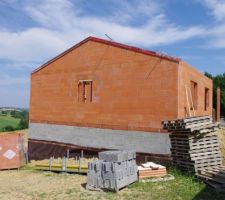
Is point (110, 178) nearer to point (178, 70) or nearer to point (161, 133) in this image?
point (161, 133)

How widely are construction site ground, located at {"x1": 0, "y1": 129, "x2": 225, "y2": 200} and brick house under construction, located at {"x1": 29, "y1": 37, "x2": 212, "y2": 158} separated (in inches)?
115

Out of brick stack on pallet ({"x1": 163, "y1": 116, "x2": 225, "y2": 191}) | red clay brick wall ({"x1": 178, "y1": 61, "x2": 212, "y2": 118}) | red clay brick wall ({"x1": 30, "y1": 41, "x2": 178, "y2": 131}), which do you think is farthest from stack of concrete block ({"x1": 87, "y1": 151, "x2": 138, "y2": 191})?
red clay brick wall ({"x1": 178, "y1": 61, "x2": 212, "y2": 118})

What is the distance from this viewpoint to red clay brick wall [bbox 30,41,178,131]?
46.3 feet

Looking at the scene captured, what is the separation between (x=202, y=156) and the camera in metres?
11.5

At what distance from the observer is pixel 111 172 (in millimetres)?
10281

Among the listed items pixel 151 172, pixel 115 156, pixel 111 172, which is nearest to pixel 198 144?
pixel 151 172

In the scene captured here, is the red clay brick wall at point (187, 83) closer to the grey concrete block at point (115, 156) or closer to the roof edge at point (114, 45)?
the roof edge at point (114, 45)

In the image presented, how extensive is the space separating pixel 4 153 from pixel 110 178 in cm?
646

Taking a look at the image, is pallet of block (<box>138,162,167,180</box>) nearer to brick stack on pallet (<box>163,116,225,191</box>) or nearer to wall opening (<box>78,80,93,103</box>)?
brick stack on pallet (<box>163,116,225,191</box>)

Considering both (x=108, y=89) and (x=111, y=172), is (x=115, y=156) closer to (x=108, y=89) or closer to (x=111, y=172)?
(x=111, y=172)

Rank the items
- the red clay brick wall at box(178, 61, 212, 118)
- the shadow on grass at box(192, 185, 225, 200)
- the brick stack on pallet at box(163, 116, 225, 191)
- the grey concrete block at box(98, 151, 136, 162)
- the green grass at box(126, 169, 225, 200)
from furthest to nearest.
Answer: the red clay brick wall at box(178, 61, 212, 118), the brick stack on pallet at box(163, 116, 225, 191), the grey concrete block at box(98, 151, 136, 162), the green grass at box(126, 169, 225, 200), the shadow on grass at box(192, 185, 225, 200)

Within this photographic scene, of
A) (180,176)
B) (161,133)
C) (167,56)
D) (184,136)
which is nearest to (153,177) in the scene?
(180,176)

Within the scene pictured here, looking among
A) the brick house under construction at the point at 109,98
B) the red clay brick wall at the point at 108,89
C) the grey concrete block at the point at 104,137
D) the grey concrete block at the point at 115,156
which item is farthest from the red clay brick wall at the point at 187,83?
the grey concrete block at the point at 115,156

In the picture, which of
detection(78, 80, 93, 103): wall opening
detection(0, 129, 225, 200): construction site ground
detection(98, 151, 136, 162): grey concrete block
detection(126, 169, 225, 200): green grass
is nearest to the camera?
detection(126, 169, 225, 200): green grass
